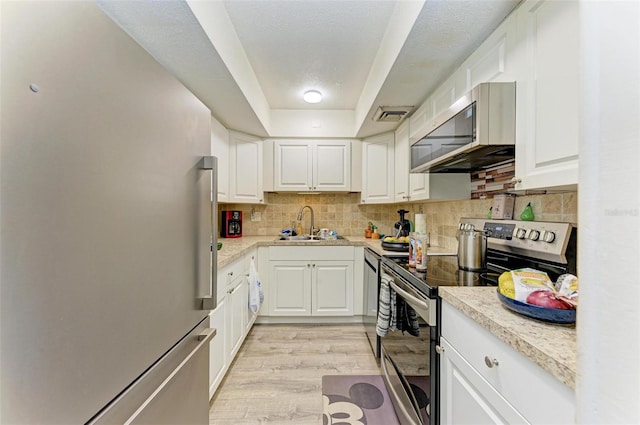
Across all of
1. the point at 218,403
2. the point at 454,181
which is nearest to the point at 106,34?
the point at 218,403

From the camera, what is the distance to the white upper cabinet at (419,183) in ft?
6.47

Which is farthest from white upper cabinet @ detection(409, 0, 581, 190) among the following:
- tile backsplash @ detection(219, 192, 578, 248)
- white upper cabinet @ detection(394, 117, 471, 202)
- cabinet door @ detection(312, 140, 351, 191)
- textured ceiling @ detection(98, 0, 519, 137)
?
tile backsplash @ detection(219, 192, 578, 248)

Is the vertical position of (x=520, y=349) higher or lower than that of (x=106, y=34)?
lower

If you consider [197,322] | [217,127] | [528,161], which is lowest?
[197,322]

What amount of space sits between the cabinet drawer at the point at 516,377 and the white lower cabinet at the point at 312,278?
6.16 feet

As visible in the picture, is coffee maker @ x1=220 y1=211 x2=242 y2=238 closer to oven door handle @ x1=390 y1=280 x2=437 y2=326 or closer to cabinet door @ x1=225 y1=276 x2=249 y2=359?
cabinet door @ x1=225 y1=276 x2=249 y2=359

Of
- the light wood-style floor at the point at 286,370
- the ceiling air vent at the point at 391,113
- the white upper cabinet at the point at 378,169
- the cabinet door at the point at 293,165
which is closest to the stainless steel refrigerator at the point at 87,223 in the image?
the light wood-style floor at the point at 286,370

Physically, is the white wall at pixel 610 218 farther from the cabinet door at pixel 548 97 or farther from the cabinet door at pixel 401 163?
the cabinet door at pixel 401 163

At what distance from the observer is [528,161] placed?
3.40 ft

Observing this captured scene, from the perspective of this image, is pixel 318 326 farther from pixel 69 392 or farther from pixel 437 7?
pixel 437 7

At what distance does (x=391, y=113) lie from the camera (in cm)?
229

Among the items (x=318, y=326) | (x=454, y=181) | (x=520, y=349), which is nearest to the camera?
(x=520, y=349)

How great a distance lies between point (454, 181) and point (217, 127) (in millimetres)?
2056

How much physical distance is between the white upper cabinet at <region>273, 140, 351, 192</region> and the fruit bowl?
2.42 metres
